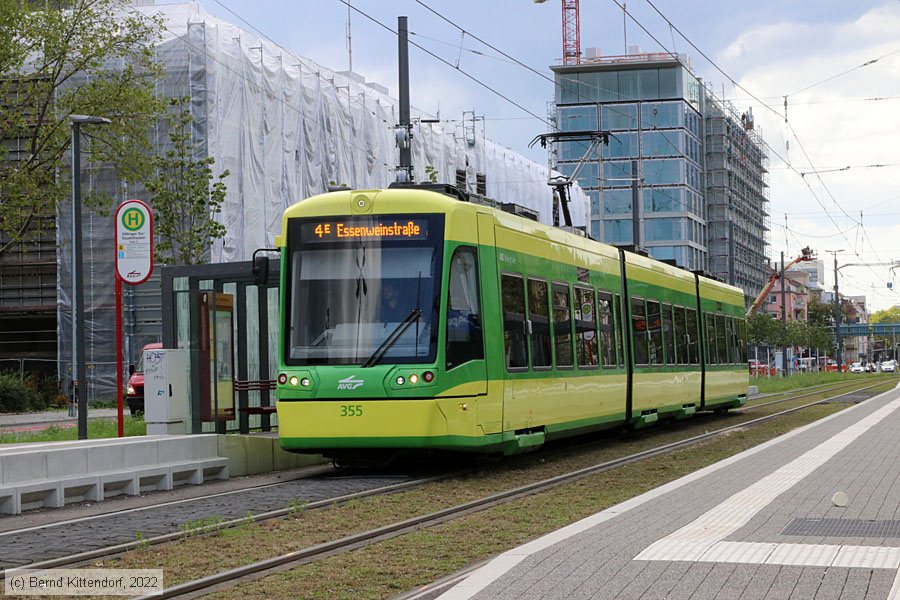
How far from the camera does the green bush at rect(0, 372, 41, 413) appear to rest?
4025 centimetres

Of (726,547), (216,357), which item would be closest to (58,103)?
(216,357)

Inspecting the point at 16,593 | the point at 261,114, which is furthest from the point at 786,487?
the point at 261,114

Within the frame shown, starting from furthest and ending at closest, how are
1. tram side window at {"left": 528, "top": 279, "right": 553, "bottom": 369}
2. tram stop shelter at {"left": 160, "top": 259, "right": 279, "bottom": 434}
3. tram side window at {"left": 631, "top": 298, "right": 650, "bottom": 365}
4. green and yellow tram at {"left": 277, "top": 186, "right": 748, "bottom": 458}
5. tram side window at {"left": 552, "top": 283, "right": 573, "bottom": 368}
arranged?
tram side window at {"left": 631, "top": 298, "right": 650, "bottom": 365}, tram side window at {"left": 552, "top": 283, "right": 573, "bottom": 368}, tram stop shelter at {"left": 160, "top": 259, "right": 279, "bottom": 434}, tram side window at {"left": 528, "top": 279, "right": 553, "bottom": 369}, green and yellow tram at {"left": 277, "top": 186, "right": 748, "bottom": 458}

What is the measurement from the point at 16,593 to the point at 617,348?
1494cm

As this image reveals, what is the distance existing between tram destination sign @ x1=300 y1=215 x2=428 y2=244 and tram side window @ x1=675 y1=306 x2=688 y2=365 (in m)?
12.0

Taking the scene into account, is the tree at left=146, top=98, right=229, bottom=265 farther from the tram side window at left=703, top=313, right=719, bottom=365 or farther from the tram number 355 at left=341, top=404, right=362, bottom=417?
the tram number 355 at left=341, top=404, right=362, bottom=417

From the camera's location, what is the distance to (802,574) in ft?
23.6

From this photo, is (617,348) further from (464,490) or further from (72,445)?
(72,445)

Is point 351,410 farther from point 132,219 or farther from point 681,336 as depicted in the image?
point 681,336

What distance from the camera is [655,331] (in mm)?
24438

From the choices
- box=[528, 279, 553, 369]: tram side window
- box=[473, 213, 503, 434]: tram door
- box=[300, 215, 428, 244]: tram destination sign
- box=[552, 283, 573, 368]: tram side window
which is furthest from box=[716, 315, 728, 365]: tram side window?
box=[300, 215, 428, 244]: tram destination sign

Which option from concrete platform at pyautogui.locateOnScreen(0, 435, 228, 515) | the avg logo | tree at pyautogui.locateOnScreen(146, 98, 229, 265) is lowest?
concrete platform at pyautogui.locateOnScreen(0, 435, 228, 515)

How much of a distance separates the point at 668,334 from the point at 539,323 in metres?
8.44

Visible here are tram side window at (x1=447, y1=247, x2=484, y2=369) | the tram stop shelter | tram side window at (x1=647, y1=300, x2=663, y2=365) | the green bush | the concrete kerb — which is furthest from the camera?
the green bush
